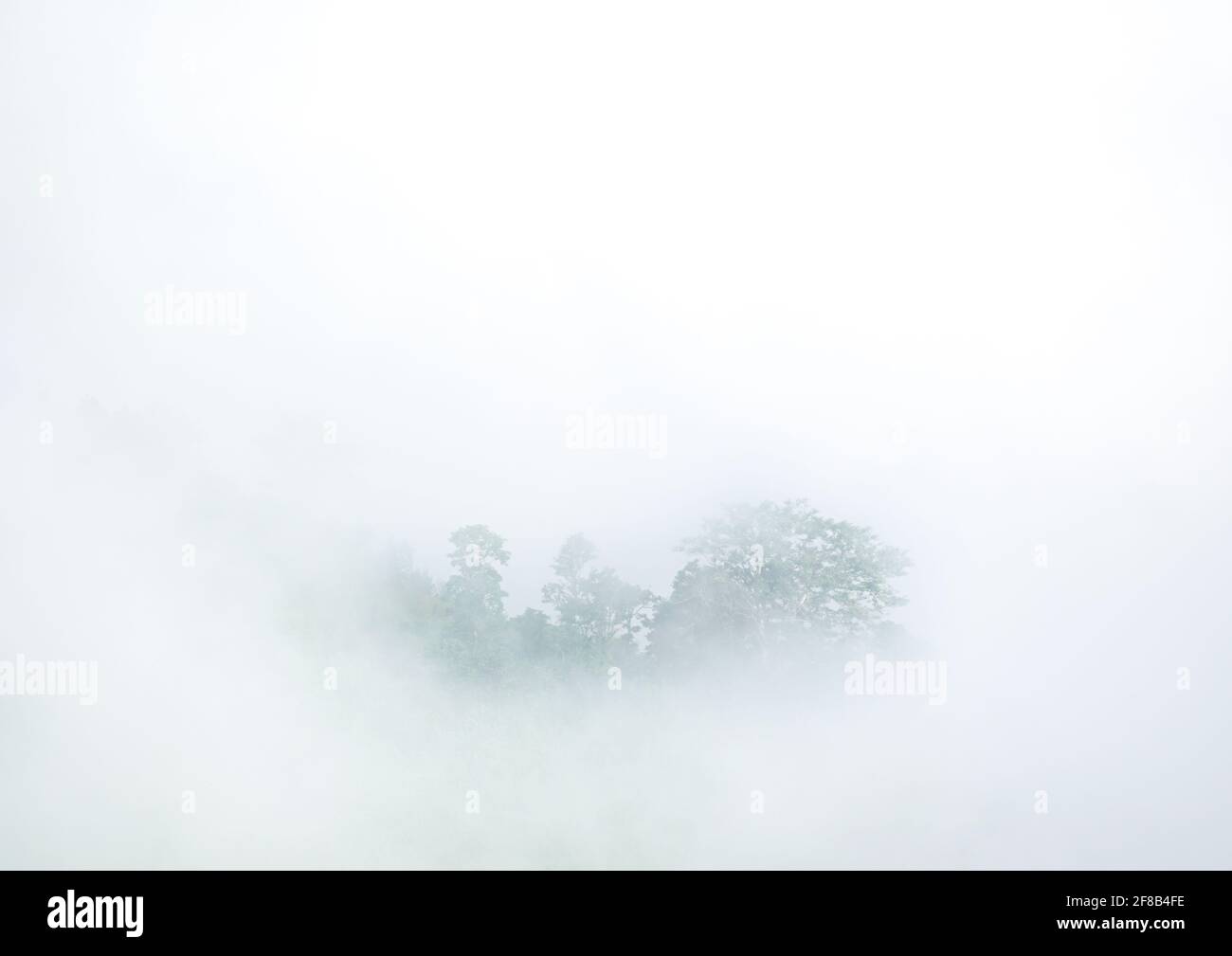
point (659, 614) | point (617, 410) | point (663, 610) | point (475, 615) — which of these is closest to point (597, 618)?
point (659, 614)

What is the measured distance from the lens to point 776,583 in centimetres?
2675

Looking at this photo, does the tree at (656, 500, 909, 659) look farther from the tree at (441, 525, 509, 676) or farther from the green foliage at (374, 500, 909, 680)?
the tree at (441, 525, 509, 676)

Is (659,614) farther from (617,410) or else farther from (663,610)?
(617,410)

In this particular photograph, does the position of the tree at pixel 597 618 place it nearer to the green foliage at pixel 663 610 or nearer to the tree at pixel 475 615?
the green foliage at pixel 663 610

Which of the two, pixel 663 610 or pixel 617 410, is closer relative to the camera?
pixel 663 610

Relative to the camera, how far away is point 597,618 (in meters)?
26.4

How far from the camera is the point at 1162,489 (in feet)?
124

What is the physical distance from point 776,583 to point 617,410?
21.7 metres

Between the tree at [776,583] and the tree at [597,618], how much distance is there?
0.77 m

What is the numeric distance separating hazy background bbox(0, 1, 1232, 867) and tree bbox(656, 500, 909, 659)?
5.39 feet

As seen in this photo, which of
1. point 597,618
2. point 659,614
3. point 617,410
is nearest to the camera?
point 597,618

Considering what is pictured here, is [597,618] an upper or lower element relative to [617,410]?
lower
